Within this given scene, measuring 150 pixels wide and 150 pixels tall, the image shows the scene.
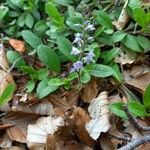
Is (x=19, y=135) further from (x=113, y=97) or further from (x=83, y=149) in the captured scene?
(x=113, y=97)

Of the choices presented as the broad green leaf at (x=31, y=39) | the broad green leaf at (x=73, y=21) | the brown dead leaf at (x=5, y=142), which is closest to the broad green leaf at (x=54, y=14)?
the broad green leaf at (x=73, y=21)

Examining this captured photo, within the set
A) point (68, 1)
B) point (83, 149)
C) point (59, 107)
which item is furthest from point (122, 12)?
point (83, 149)

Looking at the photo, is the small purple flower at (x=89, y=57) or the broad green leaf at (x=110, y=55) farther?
the broad green leaf at (x=110, y=55)

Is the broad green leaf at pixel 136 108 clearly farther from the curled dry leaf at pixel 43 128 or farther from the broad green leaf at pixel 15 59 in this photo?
the broad green leaf at pixel 15 59

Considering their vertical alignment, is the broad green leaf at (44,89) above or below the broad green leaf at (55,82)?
below

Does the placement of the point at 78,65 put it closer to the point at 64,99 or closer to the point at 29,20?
the point at 64,99

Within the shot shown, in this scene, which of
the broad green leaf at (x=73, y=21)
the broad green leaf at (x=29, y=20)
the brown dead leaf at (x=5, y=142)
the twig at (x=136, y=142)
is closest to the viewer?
the twig at (x=136, y=142)

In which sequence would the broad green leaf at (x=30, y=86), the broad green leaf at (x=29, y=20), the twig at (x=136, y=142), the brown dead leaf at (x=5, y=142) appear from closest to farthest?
the twig at (x=136, y=142) < the brown dead leaf at (x=5, y=142) < the broad green leaf at (x=30, y=86) < the broad green leaf at (x=29, y=20)

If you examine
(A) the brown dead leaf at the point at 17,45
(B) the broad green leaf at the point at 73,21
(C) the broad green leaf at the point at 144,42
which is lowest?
(C) the broad green leaf at the point at 144,42
